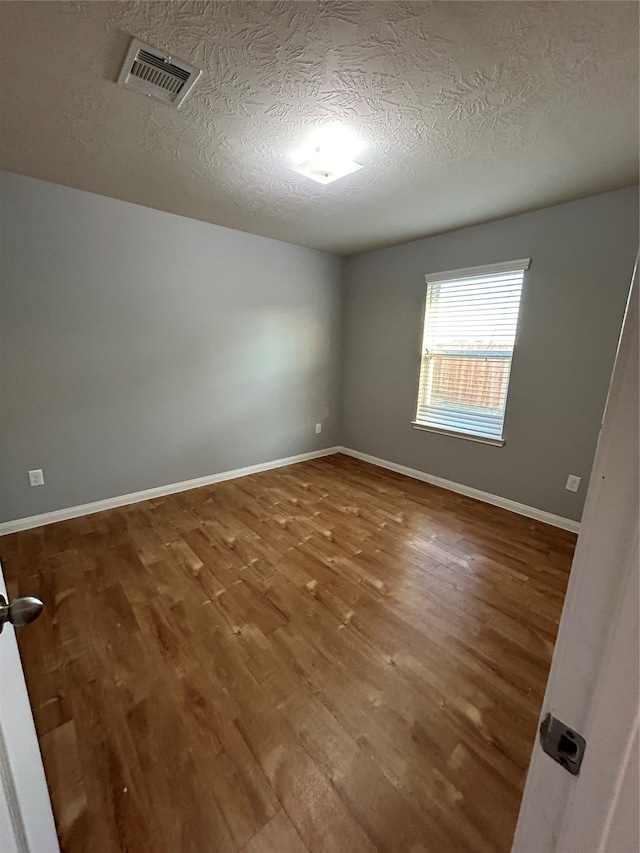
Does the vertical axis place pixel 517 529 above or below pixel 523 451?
below

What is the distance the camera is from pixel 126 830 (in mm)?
997

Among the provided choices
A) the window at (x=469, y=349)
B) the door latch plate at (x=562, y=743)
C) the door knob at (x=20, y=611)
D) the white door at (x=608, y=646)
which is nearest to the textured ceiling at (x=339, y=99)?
the window at (x=469, y=349)

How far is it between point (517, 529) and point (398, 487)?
1103mm

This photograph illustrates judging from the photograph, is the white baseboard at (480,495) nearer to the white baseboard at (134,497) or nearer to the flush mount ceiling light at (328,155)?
the white baseboard at (134,497)

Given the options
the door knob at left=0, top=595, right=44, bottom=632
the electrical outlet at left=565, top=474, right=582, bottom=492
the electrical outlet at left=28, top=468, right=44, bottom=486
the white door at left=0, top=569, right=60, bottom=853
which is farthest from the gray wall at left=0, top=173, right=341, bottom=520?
the electrical outlet at left=565, top=474, right=582, bottom=492

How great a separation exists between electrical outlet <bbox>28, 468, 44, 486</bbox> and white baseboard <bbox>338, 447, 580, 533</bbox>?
314 cm

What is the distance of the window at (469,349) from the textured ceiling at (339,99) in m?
0.66

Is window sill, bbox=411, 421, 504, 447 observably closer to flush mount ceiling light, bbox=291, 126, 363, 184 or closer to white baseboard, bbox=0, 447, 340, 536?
white baseboard, bbox=0, 447, 340, 536

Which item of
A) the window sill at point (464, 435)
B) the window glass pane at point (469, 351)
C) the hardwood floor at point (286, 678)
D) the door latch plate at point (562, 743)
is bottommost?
the hardwood floor at point (286, 678)

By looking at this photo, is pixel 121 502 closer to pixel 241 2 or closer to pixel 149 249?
pixel 149 249

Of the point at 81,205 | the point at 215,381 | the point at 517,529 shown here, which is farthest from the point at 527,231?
the point at 81,205

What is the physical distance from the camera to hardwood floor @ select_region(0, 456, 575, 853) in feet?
3.42

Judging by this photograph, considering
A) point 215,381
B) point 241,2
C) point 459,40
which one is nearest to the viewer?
point 241,2

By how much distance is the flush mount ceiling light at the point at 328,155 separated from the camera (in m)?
1.79
